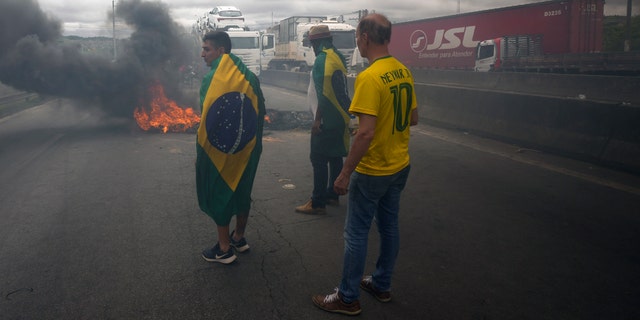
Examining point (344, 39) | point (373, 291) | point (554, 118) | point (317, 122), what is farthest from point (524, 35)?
point (373, 291)

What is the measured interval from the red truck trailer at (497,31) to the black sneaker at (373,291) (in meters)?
23.9

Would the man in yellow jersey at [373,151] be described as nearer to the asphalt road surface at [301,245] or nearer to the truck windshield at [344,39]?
the asphalt road surface at [301,245]

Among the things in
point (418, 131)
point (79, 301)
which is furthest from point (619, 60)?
point (79, 301)

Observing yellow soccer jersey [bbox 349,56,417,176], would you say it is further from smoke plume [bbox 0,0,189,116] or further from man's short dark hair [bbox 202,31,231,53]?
smoke plume [bbox 0,0,189,116]

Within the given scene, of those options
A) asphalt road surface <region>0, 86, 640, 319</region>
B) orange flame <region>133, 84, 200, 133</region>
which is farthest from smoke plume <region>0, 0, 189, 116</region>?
asphalt road surface <region>0, 86, 640, 319</region>

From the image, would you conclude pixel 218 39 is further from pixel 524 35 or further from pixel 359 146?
pixel 524 35

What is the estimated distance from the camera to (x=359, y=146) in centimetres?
284

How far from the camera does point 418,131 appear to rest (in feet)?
35.7

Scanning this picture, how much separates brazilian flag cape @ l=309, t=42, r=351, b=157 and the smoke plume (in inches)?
319

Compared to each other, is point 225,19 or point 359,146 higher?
Answer: point 225,19

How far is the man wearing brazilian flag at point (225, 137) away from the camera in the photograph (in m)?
3.57

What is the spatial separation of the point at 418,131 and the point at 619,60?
36.2 feet

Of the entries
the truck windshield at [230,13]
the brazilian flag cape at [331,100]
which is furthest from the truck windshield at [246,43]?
the brazilian flag cape at [331,100]

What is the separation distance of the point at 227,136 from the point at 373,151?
126 cm
